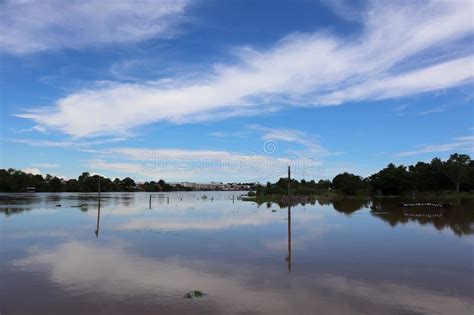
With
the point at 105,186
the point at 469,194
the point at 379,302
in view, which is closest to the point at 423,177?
the point at 469,194

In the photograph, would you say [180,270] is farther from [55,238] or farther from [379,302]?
[55,238]

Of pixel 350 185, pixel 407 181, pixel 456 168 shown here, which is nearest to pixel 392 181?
pixel 407 181

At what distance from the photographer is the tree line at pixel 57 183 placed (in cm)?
13362

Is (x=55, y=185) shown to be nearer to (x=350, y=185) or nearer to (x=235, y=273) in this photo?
(x=350, y=185)

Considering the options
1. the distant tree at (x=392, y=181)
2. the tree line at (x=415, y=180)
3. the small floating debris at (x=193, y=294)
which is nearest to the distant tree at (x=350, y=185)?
the tree line at (x=415, y=180)

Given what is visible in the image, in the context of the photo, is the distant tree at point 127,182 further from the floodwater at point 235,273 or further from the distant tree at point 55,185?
the floodwater at point 235,273

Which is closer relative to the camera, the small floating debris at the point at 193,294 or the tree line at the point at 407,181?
the small floating debris at the point at 193,294

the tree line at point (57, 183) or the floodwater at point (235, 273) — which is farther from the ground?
the tree line at point (57, 183)

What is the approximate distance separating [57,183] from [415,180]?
12134cm

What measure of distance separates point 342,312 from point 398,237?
15.3 m

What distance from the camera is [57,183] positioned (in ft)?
503

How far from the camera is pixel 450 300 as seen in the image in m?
11.0

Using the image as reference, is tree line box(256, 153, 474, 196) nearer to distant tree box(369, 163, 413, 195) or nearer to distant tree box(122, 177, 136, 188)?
distant tree box(369, 163, 413, 195)

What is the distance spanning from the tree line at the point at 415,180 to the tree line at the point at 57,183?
64.0 m
